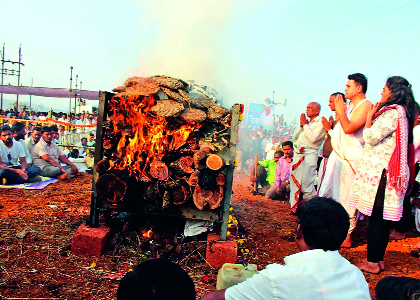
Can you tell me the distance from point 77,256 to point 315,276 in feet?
10.6

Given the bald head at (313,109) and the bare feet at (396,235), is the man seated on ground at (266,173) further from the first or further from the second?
the bare feet at (396,235)

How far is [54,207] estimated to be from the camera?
19.6 ft

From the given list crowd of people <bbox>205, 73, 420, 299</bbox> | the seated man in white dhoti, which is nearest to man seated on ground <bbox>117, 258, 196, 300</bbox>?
crowd of people <bbox>205, 73, 420, 299</bbox>

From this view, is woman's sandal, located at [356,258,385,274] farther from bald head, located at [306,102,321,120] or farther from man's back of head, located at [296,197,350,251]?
bald head, located at [306,102,321,120]

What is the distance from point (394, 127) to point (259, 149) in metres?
12.7

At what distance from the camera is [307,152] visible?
6625 millimetres

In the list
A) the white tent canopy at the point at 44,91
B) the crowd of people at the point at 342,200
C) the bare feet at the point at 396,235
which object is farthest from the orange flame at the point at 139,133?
the white tent canopy at the point at 44,91

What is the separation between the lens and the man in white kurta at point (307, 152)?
21.2 ft

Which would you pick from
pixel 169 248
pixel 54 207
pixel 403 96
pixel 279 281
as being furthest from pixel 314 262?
pixel 54 207

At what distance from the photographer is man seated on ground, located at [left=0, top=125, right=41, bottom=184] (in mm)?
7492

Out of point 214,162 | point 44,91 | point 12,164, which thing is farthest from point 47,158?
point 44,91

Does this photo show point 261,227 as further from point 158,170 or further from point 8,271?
point 8,271

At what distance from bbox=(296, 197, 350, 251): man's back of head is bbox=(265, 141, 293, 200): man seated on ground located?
6.86 metres

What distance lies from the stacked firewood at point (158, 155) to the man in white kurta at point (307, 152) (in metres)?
2.84
